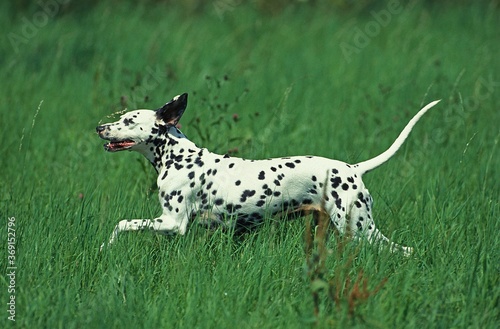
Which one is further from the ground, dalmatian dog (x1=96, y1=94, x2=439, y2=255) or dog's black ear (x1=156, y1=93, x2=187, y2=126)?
dog's black ear (x1=156, y1=93, x2=187, y2=126)

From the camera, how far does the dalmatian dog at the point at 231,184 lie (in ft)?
15.1

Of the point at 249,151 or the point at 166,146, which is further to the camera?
the point at 249,151

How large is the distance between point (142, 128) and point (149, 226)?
63 cm

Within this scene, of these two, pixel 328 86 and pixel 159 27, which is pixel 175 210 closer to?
pixel 328 86

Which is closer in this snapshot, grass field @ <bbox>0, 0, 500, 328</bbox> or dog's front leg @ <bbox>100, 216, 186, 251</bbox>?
grass field @ <bbox>0, 0, 500, 328</bbox>

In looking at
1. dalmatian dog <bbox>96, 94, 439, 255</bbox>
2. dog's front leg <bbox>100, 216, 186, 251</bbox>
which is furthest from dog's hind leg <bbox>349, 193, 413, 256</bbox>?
dog's front leg <bbox>100, 216, 186, 251</bbox>

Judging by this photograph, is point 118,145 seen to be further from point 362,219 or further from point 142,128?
point 362,219

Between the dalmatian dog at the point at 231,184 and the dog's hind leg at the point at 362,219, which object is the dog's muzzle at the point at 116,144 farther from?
the dog's hind leg at the point at 362,219

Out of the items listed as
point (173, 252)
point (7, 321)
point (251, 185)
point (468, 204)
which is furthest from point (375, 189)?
point (7, 321)

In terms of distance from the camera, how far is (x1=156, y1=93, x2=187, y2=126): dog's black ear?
4.83 meters

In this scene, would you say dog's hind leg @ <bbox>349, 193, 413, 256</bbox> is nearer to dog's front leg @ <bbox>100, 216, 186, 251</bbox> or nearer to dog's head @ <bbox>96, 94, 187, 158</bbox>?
dog's front leg @ <bbox>100, 216, 186, 251</bbox>

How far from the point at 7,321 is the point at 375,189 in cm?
297

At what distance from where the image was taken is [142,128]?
485 cm


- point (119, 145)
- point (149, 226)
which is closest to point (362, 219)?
point (149, 226)
